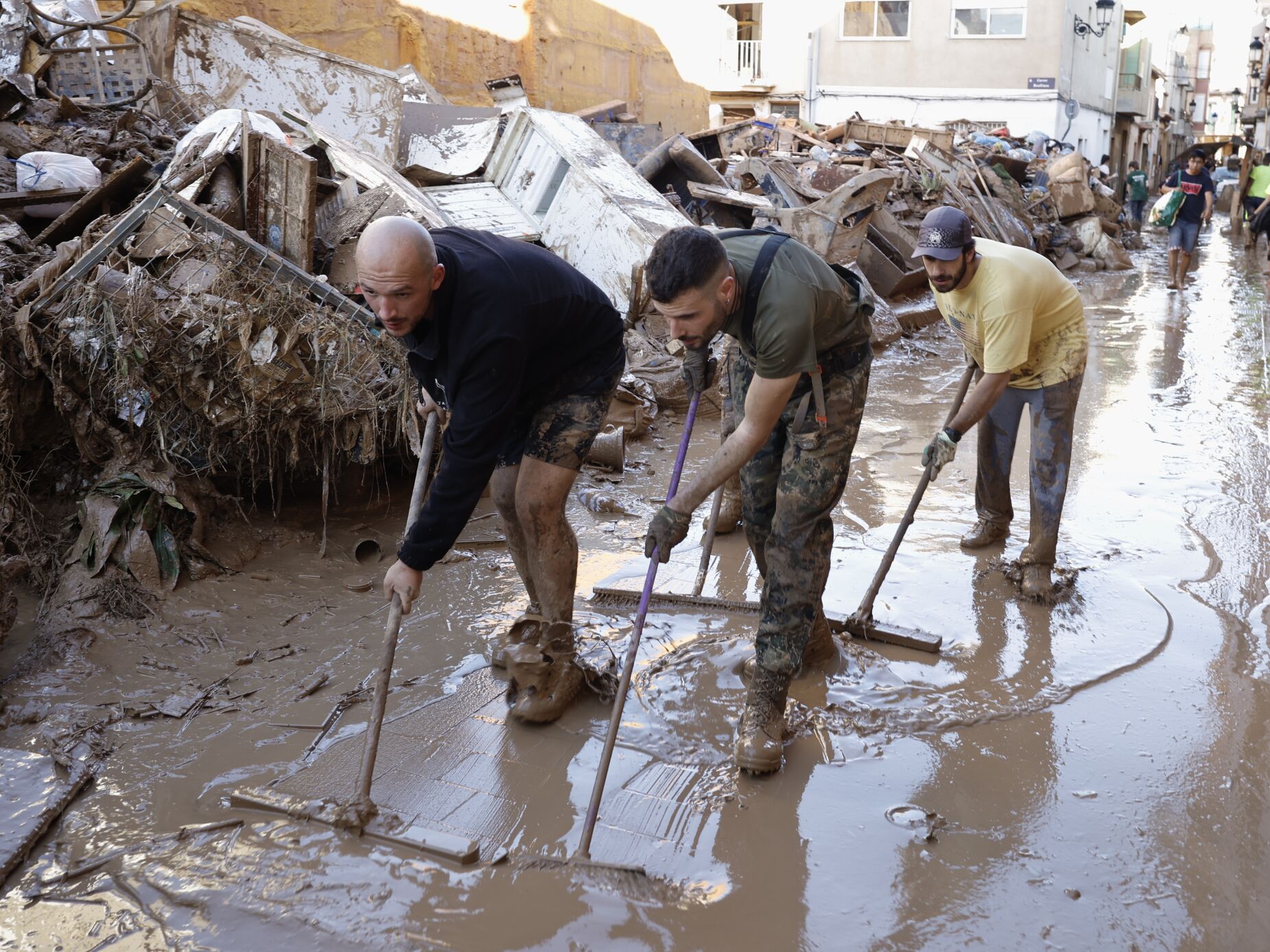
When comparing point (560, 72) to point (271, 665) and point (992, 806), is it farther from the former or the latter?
point (992, 806)

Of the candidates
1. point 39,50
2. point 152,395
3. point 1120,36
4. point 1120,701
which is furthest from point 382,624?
point 1120,36

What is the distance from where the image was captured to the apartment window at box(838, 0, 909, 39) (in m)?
27.7

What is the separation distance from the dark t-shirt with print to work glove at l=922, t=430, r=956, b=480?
10.8m

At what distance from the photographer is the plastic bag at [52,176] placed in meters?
5.16

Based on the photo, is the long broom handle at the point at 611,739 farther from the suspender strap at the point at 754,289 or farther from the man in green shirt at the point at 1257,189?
the man in green shirt at the point at 1257,189

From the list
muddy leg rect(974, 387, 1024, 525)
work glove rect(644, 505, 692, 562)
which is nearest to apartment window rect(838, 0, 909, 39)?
muddy leg rect(974, 387, 1024, 525)

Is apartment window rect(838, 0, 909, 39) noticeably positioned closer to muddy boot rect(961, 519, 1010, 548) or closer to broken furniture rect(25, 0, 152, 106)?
broken furniture rect(25, 0, 152, 106)

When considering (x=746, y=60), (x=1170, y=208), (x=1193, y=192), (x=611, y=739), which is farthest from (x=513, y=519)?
(x=746, y=60)

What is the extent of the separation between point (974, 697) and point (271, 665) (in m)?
2.64

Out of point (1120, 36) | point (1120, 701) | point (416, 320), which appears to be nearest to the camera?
point (416, 320)

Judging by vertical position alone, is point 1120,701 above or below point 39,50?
below

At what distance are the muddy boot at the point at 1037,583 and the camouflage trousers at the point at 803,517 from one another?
5.29 feet

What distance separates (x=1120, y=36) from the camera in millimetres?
34250

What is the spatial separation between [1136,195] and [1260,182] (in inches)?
292
